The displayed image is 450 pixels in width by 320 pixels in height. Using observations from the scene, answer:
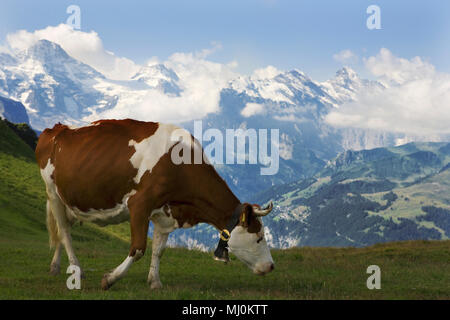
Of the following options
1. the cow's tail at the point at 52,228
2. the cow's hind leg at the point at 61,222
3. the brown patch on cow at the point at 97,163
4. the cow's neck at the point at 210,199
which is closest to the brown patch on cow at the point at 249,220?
the cow's neck at the point at 210,199

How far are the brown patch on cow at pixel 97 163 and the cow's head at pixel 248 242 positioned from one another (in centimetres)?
269

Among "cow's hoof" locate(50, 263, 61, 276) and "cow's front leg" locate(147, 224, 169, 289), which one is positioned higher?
"cow's front leg" locate(147, 224, 169, 289)

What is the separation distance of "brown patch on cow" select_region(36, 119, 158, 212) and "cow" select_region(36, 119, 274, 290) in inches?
1.0

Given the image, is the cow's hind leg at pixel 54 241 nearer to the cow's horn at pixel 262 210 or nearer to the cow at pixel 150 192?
the cow at pixel 150 192

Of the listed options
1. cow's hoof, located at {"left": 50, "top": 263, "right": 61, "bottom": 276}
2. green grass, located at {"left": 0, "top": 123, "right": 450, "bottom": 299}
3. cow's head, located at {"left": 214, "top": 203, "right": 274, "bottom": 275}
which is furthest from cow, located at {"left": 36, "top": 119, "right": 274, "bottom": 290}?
cow's hoof, located at {"left": 50, "top": 263, "right": 61, "bottom": 276}

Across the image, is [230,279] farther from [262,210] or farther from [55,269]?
[55,269]

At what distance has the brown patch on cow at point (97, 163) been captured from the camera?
12836mm

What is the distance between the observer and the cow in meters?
12.5

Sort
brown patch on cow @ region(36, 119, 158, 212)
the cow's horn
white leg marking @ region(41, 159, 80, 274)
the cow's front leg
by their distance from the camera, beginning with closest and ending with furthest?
the cow's horn, brown patch on cow @ region(36, 119, 158, 212), the cow's front leg, white leg marking @ region(41, 159, 80, 274)

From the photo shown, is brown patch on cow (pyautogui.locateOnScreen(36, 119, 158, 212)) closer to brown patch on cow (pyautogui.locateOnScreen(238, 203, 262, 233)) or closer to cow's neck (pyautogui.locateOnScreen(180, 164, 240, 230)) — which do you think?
cow's neck (pyautogui.locateOnScreen(180, 164, 240, 230))

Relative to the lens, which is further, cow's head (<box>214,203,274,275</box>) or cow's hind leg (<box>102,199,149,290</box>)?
cow's head (<box>214,203,274,275</box>)

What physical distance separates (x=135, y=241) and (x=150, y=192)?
1.27 meters
